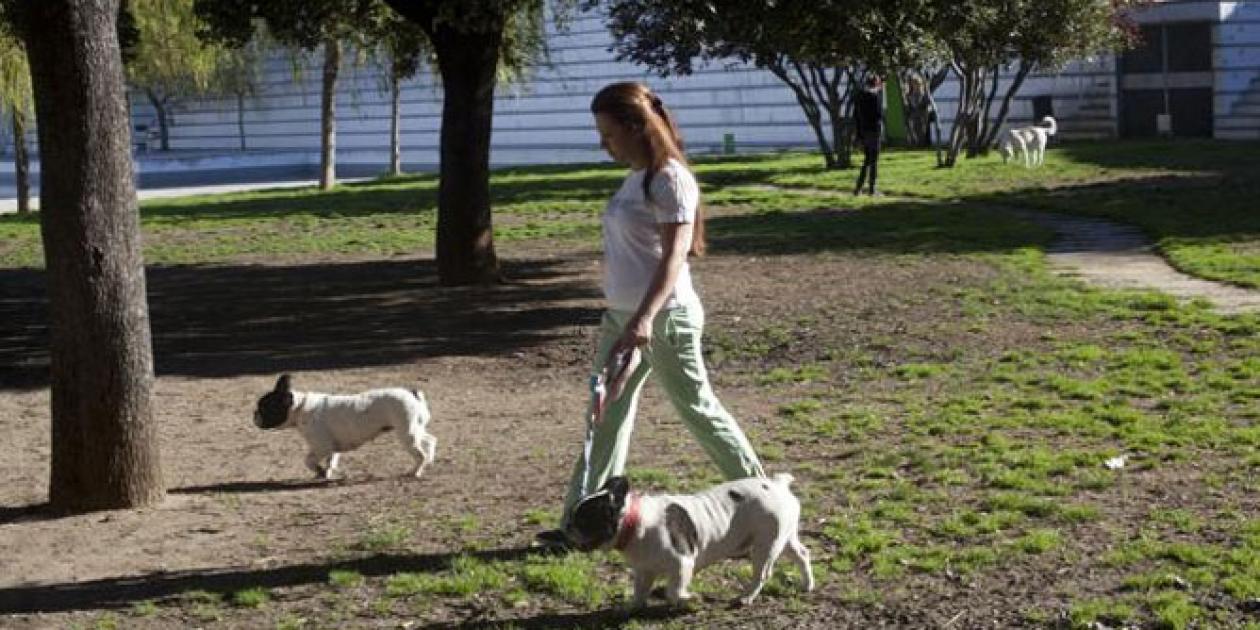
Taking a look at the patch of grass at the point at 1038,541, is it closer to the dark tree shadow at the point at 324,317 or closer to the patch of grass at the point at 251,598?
the patch of grass at the point at 251,598

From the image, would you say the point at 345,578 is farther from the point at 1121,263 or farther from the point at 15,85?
the point at 15,85

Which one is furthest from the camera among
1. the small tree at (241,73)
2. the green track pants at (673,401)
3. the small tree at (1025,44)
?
the small tree at (241,73)

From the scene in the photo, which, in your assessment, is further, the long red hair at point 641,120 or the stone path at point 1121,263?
the stone path at point 1121,263

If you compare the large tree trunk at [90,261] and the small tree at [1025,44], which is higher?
the small tree at [1025,44]

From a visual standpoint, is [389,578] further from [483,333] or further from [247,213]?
[247,213]

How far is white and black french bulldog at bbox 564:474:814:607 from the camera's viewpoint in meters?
5.40

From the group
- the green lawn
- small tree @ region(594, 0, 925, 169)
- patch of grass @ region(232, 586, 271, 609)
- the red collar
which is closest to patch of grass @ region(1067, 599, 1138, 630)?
the red collar

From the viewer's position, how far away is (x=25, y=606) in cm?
619

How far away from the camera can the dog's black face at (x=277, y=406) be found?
316 inches

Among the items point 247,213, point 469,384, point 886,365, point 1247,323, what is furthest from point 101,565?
point 247,213

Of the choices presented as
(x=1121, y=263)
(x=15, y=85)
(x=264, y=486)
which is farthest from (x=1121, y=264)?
(x=15, y=85)

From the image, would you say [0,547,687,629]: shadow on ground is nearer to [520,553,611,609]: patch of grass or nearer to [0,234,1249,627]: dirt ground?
[0,234,1249,627]: dirt ground

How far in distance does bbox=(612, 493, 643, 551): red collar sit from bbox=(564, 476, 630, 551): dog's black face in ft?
0.09

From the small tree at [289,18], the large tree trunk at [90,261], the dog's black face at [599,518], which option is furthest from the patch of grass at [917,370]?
the small tree at [289,18]
